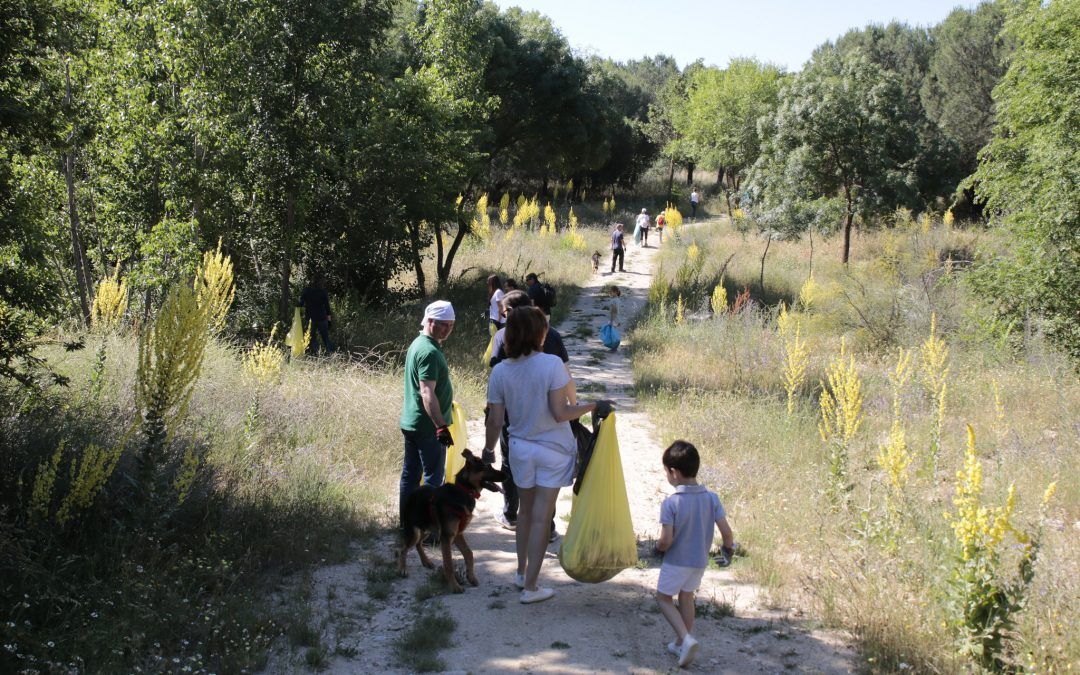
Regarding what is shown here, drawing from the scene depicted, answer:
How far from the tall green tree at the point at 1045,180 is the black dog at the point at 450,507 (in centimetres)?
927

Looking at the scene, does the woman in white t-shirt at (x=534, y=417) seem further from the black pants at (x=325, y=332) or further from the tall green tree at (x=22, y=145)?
the black pants at (x=325, y=332)

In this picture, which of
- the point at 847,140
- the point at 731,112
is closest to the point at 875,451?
the point at 847,140

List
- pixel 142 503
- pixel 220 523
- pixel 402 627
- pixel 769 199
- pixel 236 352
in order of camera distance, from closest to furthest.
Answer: pixel 402 627 < pixel 142 503 < pixel 220 523 < pixel 236 352 < pixel 769 199

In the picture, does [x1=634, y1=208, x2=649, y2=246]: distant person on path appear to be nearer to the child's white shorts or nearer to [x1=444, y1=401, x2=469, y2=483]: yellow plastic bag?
[x1=444, y1=401, x2=469, y2=483]: yellow plastic bag

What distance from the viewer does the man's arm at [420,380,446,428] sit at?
5.23 m

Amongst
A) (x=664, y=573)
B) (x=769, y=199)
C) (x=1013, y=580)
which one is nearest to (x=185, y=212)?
(x=664, y=573)

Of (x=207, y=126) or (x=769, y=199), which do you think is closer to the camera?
(x=207, y=126)

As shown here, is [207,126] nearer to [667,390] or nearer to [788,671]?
[667,390]

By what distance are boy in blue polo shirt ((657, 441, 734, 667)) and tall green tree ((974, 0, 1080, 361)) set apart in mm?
8825

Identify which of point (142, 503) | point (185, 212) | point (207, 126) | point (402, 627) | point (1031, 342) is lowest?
point (402, 627)

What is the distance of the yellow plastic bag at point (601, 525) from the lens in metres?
4.71

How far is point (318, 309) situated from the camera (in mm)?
11914

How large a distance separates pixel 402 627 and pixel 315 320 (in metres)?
7.90

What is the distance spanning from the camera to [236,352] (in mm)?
10547
